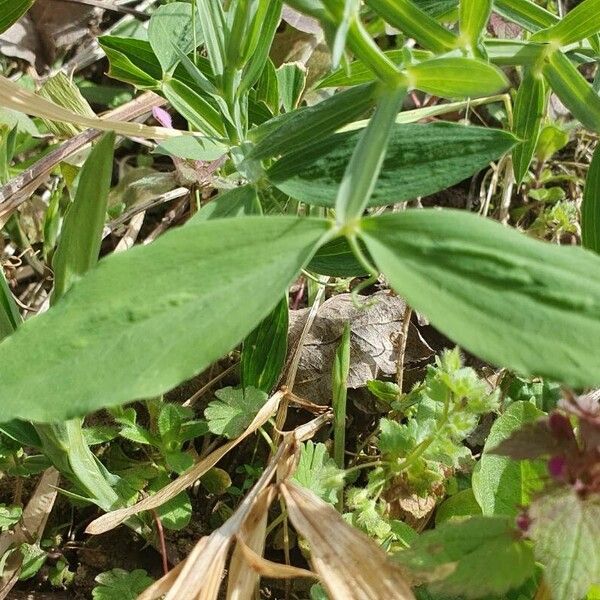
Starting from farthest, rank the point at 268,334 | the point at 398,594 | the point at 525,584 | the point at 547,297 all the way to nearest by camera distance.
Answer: the point at 268,334 → the point at 525,584 → the point at 398,594 → the point at 547,297

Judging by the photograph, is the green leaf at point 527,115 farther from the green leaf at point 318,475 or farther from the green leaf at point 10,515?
the green leaf at point 10,515

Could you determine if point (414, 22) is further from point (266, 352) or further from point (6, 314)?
point (6, 314)

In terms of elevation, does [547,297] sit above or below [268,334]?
above

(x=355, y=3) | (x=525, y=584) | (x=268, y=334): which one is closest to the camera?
(x=355, y=3)

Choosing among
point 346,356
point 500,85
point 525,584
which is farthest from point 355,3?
point 525,584

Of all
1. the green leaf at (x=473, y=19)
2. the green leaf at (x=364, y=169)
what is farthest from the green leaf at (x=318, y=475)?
the green leaf at (x=473, y=19)

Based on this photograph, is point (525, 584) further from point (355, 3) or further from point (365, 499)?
point (355, 3)

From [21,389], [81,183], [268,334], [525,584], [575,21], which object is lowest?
[525,584]
